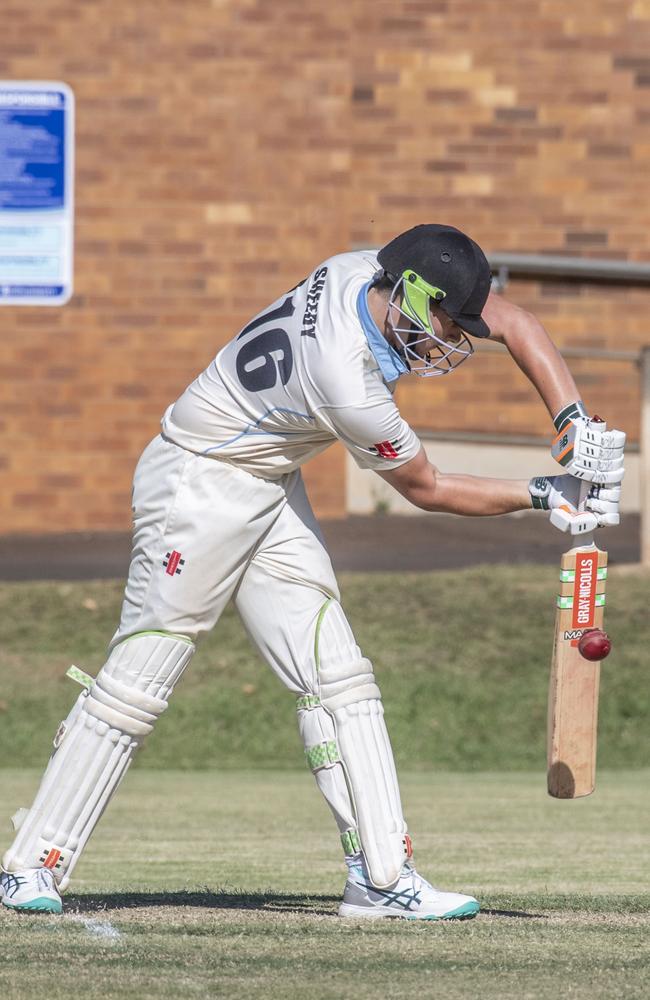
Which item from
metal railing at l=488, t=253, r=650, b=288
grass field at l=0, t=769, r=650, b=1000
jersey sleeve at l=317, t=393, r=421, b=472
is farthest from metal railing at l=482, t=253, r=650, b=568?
jersey sleeve at l=317, t=393, r=421, b=472

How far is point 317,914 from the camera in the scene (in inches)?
189

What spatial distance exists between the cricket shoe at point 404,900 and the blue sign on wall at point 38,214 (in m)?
10.3

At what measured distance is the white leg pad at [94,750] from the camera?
478 centimetres

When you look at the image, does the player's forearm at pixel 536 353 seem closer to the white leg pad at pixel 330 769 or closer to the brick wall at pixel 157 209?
the white leg pad at pixel 330 769

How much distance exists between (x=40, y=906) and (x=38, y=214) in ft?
34.5

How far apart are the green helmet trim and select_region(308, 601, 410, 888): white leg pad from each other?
2.84 ft

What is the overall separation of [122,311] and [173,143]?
1401 mm

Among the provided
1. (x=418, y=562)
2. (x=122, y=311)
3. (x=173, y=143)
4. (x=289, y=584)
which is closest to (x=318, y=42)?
(x=173, y=143)

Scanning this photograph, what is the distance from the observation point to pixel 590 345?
1559cm

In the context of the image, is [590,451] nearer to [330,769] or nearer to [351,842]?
[330,769]

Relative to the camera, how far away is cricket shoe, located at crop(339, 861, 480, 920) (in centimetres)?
470

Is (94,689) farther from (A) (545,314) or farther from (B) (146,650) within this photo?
(A) (545,314)

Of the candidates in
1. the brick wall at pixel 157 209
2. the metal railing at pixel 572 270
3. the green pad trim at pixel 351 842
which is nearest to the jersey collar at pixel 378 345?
the green pad trim at pixel 351 842

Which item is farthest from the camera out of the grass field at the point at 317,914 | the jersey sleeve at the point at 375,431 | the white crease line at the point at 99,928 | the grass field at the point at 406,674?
the grass field at the point at 406,674
